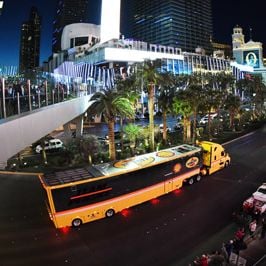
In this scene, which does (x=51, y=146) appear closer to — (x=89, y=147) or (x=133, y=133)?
(x=89, y=147)

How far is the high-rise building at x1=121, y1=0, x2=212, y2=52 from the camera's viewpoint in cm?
15938

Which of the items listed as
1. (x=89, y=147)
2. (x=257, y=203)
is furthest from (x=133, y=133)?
(x=257, y=203)

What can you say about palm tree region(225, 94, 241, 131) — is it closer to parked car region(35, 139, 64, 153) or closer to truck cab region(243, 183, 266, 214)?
parked car region(35, 139, 64, 153)

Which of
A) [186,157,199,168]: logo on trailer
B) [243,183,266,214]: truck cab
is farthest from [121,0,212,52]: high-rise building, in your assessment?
[243,183,266,214]: truck cab

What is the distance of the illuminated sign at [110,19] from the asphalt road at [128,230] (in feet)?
274

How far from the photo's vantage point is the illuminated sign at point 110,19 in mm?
94938

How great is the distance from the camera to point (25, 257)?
13711 mm

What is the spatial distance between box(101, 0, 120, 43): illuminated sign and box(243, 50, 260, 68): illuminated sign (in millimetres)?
78719

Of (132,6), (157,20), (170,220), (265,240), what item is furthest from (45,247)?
(132,6)

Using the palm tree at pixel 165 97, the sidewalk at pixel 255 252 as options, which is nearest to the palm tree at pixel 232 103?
the palm tree at pixel 165 97

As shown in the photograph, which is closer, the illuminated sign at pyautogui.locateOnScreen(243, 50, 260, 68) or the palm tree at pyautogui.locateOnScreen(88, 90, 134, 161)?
the palm tree at pyautogui.locateOnScreen(88, 90, 134, 161)

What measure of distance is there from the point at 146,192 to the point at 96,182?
13.0 ft

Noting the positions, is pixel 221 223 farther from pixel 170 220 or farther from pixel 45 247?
pixel 45 247

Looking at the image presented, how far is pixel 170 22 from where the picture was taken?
15800 cm
